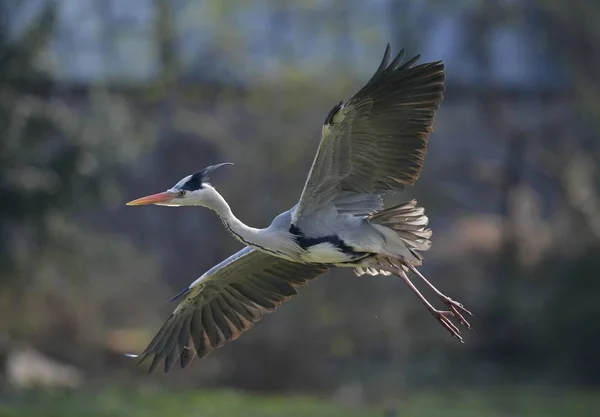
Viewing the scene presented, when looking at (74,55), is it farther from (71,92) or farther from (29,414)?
(29,414)

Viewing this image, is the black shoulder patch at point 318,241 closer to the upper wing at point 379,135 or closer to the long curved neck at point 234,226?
the upper wing at point 379,135

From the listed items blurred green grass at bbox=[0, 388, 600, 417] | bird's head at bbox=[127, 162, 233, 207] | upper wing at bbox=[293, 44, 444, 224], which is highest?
upper wing at bbox=[293, 44, 444, 224]

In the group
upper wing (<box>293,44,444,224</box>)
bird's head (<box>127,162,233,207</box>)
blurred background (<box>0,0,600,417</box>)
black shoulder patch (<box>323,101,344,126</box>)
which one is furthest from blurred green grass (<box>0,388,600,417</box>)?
black shoulder patch (<box>323,101,344,126</box>)

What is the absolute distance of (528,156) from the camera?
2278cm

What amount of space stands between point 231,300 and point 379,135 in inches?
84.6

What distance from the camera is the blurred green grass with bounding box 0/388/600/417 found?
15.9m

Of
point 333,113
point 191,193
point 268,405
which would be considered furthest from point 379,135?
point 268,405

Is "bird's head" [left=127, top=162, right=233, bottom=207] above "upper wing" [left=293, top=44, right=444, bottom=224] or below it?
below

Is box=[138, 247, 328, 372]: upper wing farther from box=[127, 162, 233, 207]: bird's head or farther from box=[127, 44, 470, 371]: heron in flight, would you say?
box=[127, 162, 233, 207]: bird's head

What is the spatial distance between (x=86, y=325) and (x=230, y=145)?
13.4 feet

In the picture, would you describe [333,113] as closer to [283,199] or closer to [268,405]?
[268,405]

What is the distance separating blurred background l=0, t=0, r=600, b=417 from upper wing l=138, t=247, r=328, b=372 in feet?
20.4

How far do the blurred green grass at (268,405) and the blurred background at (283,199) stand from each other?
0.25ft

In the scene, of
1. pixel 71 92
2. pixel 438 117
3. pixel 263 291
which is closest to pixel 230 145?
pixel 71 92
